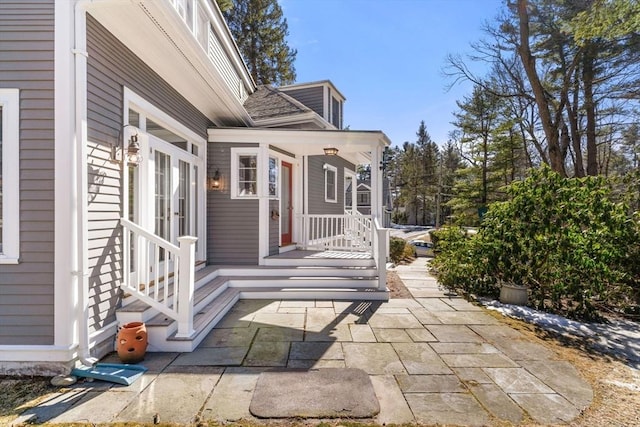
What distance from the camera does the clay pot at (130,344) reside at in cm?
312

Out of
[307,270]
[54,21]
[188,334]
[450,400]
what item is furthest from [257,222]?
[450,400]

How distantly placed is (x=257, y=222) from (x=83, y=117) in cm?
384

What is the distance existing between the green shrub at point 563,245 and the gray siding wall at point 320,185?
460cm

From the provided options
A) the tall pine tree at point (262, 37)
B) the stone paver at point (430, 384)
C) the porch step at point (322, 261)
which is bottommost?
the stone paver at point (430, 384)

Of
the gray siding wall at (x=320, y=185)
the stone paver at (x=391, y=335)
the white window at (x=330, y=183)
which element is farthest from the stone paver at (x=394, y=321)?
the white window at (x=330, y=183)

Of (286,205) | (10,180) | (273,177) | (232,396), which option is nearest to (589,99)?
(286,205)

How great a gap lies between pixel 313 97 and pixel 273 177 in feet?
18.5

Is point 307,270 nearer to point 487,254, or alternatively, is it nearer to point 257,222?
point 257,222

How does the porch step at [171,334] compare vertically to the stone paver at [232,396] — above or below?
above

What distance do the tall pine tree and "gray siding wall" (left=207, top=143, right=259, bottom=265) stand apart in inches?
511

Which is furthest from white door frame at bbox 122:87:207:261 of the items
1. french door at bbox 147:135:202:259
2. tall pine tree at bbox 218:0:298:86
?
tall pine tree at bbox 218:0:298:86

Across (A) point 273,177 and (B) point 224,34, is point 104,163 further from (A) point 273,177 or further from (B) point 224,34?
(B) point 224,34

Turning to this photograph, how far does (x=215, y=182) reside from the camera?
643 centimetres

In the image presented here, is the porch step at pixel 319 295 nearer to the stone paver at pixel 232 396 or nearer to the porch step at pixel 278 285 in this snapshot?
the porch step at pixel 278 285
